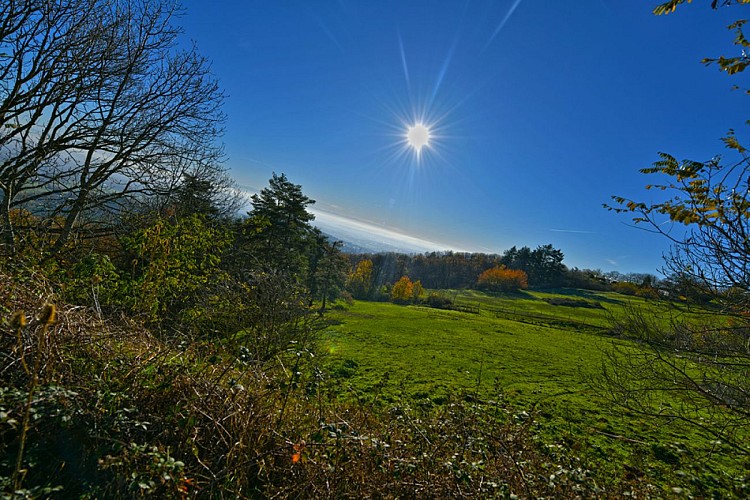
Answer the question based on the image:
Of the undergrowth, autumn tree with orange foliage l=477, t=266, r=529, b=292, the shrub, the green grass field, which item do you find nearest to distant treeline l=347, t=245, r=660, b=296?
autumn tree with orange foliage l=477, t=266, r=529, b=292

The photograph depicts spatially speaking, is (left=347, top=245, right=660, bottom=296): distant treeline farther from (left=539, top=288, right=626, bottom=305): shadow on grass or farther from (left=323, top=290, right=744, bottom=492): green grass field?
(left=323, top=290, right=744, bottom=492): green grass field

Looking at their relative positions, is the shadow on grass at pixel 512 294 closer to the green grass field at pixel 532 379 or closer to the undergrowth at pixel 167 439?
the green grass field at pixel 532 379

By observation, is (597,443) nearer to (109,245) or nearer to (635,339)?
(635,339)

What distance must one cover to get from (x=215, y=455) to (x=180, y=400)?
0.59 metres

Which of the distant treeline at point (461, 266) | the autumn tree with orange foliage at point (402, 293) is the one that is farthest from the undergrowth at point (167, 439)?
the distant treeline at point (461, 266)

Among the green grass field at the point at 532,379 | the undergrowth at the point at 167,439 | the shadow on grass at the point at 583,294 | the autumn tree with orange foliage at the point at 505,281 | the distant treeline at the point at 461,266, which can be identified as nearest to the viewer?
the undergrowth at the point at 167,439

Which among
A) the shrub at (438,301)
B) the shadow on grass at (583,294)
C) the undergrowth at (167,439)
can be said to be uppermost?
the shadow on grass at (583,294)

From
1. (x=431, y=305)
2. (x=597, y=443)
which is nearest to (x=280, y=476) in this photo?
(x=597, y=443)

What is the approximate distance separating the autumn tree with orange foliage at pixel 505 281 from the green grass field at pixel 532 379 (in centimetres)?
4286

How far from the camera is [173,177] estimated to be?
25.7 feet

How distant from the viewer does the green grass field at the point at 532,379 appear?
569 cm

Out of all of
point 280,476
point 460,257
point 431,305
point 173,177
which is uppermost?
point 460,257

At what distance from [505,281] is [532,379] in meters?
68.4

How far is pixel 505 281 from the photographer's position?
252 ft
